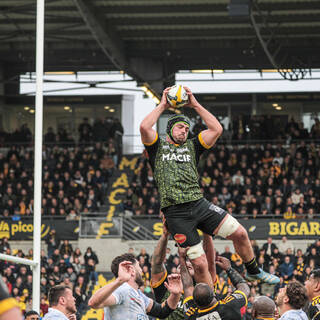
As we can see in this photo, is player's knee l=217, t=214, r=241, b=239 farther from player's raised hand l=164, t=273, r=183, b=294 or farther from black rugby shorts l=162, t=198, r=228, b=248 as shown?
player's raised hand l=164, t=273, r=183, b=294

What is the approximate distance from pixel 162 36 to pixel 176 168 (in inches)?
808

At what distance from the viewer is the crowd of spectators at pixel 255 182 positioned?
24.7 m

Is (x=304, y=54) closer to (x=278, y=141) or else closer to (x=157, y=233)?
(x=278, y=141)

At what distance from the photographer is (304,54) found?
88.3ft

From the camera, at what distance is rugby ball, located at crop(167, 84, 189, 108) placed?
691 cm

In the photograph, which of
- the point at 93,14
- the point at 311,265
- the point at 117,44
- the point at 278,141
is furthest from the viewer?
the point at 278,141

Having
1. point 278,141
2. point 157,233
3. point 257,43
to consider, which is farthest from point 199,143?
point 278,141

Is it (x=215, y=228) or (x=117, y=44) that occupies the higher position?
(x=117, y=44)

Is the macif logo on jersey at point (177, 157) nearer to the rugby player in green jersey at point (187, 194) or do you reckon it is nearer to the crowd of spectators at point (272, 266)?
the rugby player in green jersey at point (187, 194)

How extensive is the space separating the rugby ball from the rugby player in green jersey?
51 mm

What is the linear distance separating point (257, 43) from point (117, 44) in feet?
16.5

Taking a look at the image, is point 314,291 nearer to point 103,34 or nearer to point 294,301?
point 294,301

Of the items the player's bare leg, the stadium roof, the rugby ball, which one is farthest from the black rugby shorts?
the stadium roof

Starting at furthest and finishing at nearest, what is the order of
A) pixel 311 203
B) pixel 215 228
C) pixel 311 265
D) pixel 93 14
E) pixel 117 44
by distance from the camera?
pixel 117 44, pixel 311 203, pixel 93 14, pixel 311 265, pixel 215 228
